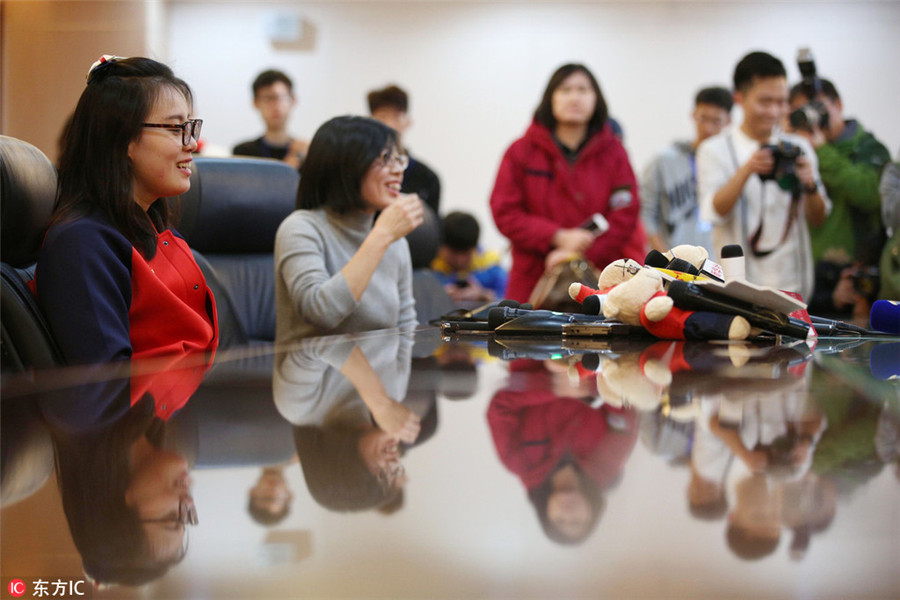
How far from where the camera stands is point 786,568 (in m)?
0.25

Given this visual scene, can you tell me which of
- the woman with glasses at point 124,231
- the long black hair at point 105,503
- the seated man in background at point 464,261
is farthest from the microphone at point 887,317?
the seated man in background at point 464,261

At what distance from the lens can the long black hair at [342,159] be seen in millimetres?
1741

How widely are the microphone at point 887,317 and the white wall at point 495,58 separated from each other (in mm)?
4724

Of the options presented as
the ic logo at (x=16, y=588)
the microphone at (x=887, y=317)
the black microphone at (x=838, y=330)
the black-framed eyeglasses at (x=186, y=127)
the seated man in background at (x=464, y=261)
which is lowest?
the seated man in background at (x=464, y=261)

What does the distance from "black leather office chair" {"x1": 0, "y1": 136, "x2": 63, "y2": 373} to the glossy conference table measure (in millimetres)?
522

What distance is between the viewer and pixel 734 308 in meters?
0.92

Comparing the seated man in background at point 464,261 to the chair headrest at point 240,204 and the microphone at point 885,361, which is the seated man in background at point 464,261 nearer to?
the chair headrest at point 240,204

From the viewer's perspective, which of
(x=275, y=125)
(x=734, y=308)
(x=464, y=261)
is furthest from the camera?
(x=464, y=261)

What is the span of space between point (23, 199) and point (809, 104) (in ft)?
9.00

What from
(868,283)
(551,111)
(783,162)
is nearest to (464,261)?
(551,111)

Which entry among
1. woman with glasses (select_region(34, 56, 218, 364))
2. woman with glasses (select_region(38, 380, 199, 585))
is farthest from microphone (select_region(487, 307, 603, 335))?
woman with glasses (select_region(38, 380, 199, 585))

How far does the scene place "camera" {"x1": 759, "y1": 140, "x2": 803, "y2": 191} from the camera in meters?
2.29

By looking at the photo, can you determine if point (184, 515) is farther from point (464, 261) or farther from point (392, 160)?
point (464, 261)

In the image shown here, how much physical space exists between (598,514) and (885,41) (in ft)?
20.6
